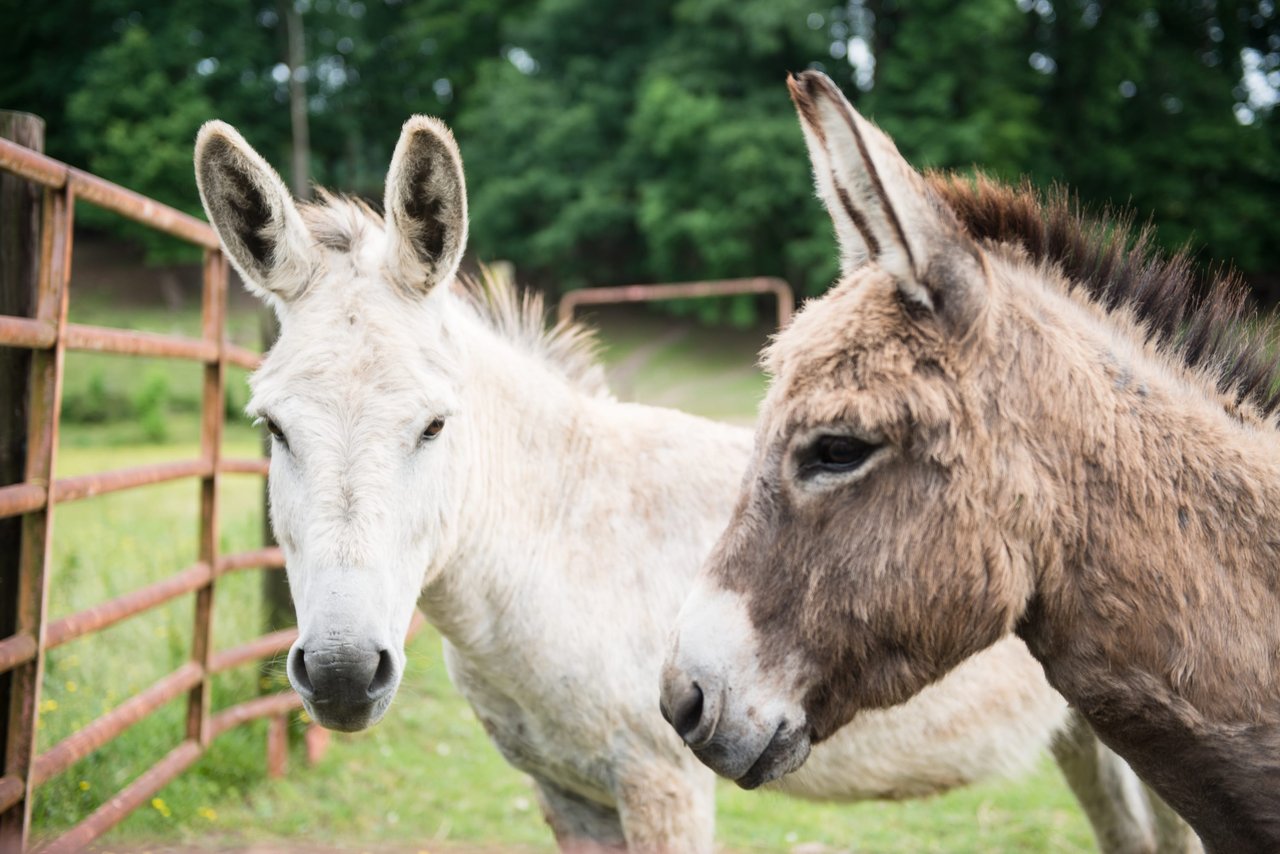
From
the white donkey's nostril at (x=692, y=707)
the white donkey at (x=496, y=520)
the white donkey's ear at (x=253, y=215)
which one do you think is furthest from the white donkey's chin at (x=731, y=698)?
the white donkey's ear at (x=253, y=215)

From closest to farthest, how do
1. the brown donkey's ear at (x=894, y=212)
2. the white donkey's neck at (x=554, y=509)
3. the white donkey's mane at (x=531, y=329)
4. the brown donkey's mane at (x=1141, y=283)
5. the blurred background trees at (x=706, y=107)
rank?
the brown donkey's ear at (x=894, y=212) → the brown donkey's mane at (x=1141, y=283) → the white donkey's neck at (x=554, y=509) → the white donkey's mane at (x=531, y=329) → the blurred background trees at (x=706, y=107)

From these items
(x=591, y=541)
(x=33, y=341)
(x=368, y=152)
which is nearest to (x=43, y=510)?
(x=33, y=341)

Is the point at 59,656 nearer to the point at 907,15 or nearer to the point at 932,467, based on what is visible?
the point at 932,467

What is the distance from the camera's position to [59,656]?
4836 millimetres

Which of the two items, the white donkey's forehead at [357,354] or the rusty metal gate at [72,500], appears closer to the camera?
the white donkey's forehead at [357,354]

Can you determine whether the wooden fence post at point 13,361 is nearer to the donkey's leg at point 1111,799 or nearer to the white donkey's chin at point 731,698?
the white donkey's chin at point 731,698

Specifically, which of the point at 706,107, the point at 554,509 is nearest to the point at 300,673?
the point at 554,509

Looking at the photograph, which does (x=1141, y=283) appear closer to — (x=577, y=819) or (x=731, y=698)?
(x=731, y=698)

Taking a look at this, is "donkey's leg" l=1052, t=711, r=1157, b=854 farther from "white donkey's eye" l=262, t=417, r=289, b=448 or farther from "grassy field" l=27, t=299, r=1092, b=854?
"white donkey's eye" l=262, t=417, r=289, b=448

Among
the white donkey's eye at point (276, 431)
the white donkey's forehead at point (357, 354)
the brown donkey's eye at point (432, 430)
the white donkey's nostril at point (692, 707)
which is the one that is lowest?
the white donkey's nostril at point (692, 707)

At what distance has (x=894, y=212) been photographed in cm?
155

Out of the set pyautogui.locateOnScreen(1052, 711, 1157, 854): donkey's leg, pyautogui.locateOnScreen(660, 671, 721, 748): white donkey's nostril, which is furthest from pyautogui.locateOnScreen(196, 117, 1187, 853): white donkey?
pyautogui.locateOnScreen(660, 671, 721, 748): white donkey's nostril

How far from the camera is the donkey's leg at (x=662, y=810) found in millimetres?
2615

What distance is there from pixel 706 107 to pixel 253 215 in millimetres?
27248
